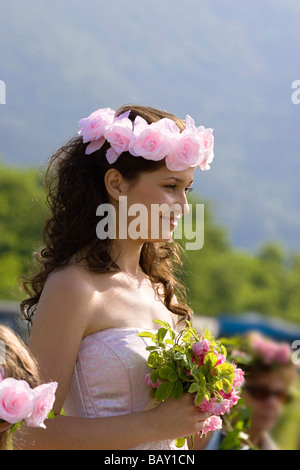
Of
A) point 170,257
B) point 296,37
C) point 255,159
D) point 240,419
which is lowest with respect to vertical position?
point 240,419

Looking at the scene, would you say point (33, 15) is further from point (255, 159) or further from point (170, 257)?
point (170, 257)

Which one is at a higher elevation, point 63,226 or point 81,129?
point 81,129

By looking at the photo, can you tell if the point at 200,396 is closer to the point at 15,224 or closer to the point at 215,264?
the point at 15,224

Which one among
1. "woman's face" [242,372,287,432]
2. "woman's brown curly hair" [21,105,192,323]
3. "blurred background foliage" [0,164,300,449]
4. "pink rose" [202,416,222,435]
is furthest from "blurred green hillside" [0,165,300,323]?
"pink rose" [202,416,222,435]

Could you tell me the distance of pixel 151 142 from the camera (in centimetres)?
294

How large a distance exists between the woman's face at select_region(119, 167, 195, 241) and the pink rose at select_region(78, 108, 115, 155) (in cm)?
22

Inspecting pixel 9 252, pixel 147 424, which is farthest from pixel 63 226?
pixel 9 252

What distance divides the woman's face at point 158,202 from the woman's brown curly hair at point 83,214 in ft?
0.14

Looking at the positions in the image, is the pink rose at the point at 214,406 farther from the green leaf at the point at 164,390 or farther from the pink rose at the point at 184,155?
the pink rose at the point at 184,155

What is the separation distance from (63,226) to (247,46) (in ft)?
435

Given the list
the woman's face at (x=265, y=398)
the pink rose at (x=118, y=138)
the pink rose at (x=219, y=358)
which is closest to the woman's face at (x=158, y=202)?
the pink rose at (x=118, y=138)

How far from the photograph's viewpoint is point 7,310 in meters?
24.5

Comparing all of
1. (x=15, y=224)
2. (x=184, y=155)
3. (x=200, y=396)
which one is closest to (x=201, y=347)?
(x=200, y=396)
